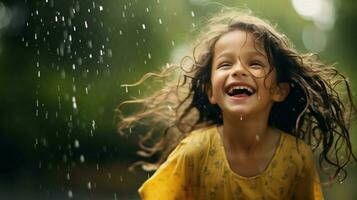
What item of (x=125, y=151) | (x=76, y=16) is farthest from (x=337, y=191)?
(x=76, y=16)

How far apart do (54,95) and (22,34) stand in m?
1.24

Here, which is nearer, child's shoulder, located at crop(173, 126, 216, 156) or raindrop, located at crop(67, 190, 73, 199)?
child's shoulder, located at crop(173, 126, 216, 156)

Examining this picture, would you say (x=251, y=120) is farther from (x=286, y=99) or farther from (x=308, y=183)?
(x=308, y=183)

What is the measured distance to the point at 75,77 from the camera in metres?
14.2

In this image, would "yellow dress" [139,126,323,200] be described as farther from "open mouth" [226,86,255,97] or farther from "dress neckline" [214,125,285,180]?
"open mouth" [226,86,255,97]

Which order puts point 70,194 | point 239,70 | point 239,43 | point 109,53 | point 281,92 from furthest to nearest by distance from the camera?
point 109,53 → point 70,194 → point 281,92 → point 239,43 → point 239,70

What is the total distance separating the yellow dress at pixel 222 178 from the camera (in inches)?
143

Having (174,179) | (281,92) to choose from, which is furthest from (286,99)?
(174,179)

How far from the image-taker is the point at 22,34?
13547mm

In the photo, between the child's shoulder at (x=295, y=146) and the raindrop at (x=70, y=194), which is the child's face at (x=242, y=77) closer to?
the child's shoulder at (x=295, y=146)

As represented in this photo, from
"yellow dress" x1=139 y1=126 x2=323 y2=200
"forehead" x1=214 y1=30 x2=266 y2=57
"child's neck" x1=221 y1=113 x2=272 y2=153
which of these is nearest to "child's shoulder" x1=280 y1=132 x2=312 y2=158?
"yellow dress" x1=139 y1=126 x2=323 y2=200

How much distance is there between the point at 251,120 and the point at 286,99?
1.00ft

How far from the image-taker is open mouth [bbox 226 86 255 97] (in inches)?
144

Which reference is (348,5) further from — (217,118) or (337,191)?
(217,118)
